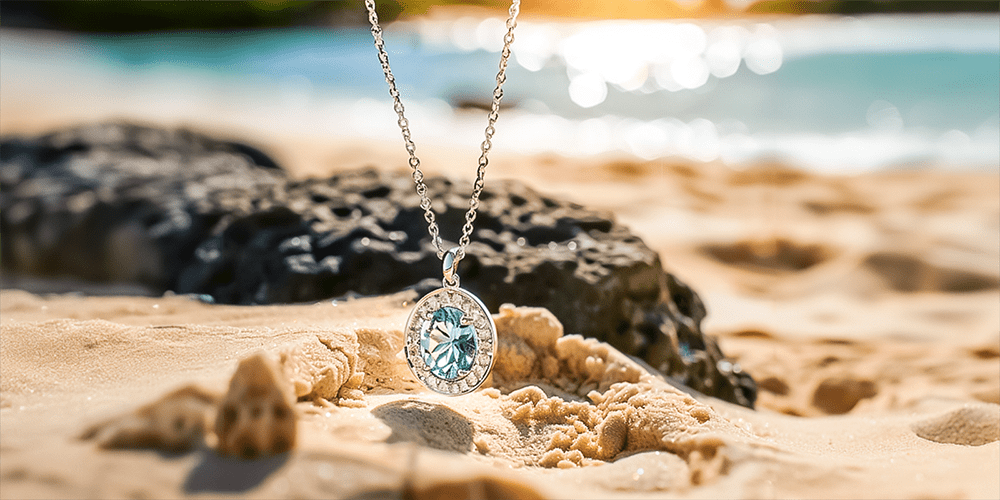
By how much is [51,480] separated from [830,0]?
23.3 m

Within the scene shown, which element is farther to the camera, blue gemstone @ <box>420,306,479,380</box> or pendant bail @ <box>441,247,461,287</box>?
pendant bail @ <box>441,247,461,287</box>

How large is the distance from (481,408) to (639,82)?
454 inches

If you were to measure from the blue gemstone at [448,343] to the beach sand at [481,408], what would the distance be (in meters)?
0.09

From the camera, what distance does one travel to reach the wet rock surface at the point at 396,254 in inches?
A: 88.9

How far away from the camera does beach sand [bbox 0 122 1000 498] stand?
1059 mm

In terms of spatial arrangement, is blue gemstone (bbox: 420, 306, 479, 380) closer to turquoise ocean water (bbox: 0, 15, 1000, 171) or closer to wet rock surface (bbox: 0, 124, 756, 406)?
wet rock surface (bbox: 0, 124, 756, 406)

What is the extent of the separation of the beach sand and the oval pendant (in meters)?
0.07

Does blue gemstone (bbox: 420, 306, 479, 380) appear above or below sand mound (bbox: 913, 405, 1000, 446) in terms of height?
above

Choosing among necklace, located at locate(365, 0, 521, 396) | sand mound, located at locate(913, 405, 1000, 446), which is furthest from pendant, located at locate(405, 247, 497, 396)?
sand mound, located at locate(913, 405, 1000, 446)

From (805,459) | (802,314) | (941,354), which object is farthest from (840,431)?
(802,314)

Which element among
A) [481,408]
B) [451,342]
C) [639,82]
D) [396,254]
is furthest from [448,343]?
[639,82]

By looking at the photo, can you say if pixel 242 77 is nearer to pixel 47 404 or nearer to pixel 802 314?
pixel 802 314

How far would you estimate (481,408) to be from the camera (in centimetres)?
166

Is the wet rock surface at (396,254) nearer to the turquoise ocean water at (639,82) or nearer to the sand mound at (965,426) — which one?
the sand mound at (965,426)
